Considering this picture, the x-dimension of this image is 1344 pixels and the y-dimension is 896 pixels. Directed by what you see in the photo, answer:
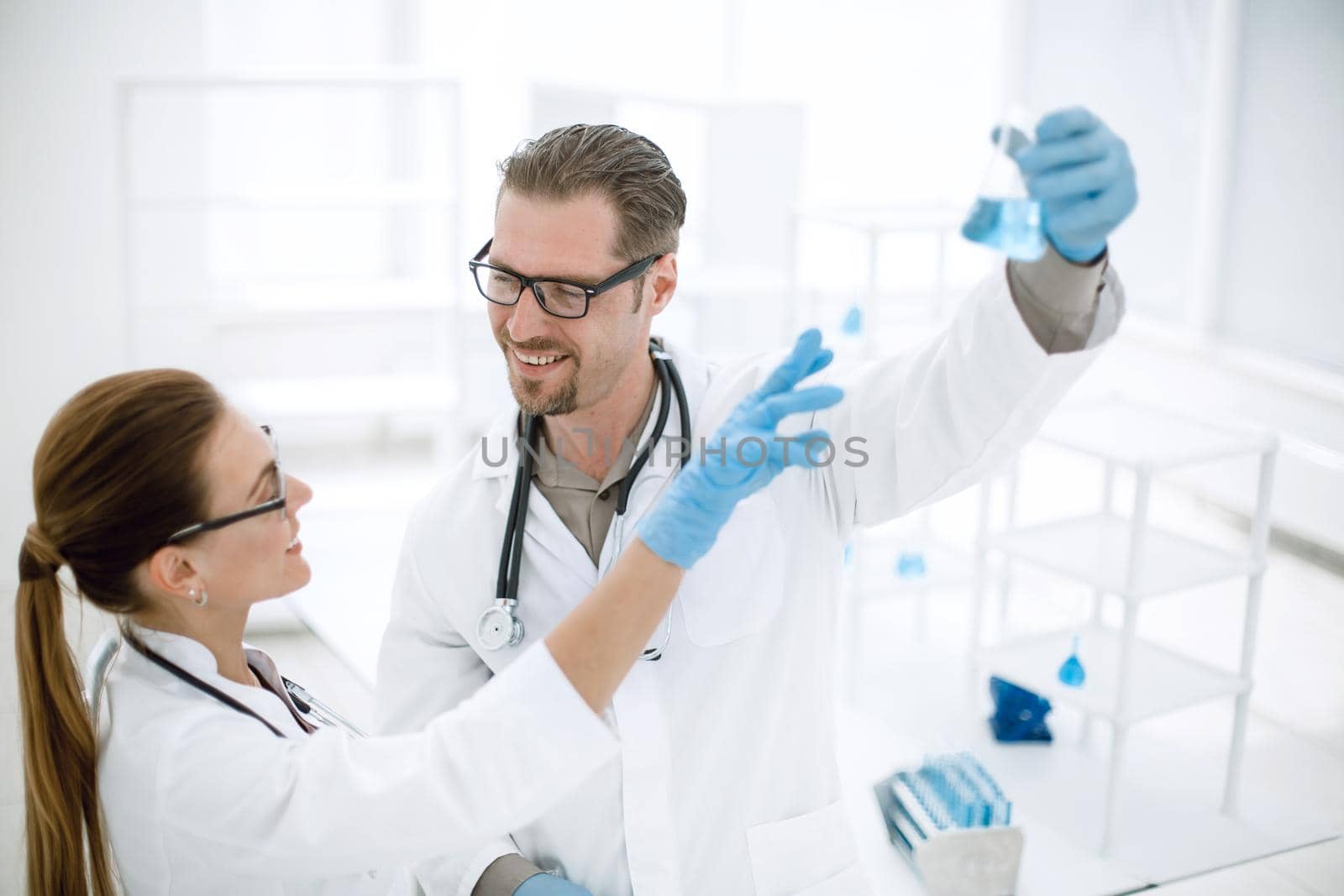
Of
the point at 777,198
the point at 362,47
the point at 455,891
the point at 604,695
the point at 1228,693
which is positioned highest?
the point at 362,47

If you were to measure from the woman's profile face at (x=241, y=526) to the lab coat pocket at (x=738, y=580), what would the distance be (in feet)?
1.57

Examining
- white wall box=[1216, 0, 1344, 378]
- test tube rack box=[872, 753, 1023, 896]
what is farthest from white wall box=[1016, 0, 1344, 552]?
test tube rack box=[872, 753, 1023, 896]

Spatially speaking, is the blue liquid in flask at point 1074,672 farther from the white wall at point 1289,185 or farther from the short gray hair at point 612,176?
the white wall at point 1289,185

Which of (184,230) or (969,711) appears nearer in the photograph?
(969,711)

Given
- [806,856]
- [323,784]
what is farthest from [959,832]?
[323,784]

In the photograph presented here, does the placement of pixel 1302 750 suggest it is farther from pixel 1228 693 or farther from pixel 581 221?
pixel 581 221

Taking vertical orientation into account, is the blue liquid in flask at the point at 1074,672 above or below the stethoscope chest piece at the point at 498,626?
below

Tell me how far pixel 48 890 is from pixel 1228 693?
239 centimetres

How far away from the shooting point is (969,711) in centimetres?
329

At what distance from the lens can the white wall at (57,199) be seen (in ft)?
14.3

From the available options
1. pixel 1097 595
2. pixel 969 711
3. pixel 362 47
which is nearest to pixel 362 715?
pixel 969 711

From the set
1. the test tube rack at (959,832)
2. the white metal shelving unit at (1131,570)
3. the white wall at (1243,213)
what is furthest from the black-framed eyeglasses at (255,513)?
the white wall at (1243,213)

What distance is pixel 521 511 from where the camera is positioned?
162cm

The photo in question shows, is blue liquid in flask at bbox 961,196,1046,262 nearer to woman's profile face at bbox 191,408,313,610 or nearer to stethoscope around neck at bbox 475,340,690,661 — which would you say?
stethoscope around neck at bbox 475,340,690,661
